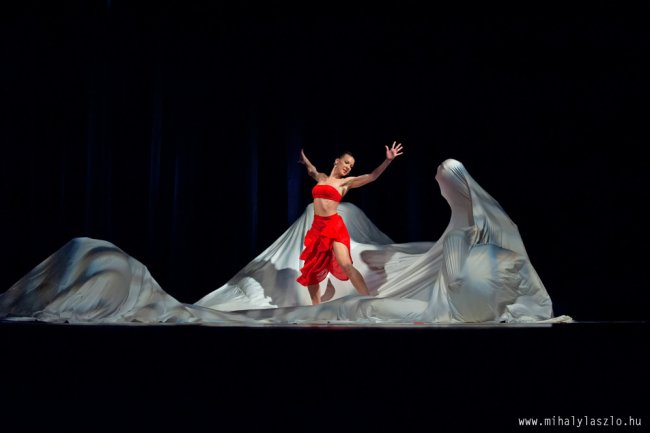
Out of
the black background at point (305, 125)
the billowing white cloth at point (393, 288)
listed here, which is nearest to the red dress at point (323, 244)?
the billowing white cloth at point (393, 288)

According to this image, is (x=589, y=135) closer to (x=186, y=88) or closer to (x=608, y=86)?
(x=608, y=86)

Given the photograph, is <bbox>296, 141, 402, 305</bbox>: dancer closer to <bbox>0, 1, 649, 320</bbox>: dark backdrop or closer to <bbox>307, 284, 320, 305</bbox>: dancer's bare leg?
<bbox>307, 284, 320, 305</bbox>: dancer's bare leg

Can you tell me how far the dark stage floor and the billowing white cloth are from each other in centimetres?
131

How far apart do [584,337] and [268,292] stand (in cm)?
268

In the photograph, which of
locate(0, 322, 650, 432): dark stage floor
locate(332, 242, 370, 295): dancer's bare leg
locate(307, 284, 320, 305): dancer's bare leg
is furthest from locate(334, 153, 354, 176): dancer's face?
locate(0, 322, 650, 432): dark stage floor

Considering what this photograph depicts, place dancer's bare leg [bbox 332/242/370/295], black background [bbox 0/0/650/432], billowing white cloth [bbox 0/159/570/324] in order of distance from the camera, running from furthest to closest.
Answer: black background [bbox 0/0/650/432] → dancer's bare leg [bbox 332/242/370/295] → billowing white cloth [bbox 0/159/570/324]

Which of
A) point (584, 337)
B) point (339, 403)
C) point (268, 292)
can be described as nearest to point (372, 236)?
point (268, 292)

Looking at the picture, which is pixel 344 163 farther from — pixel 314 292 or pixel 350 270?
pixel 314 292

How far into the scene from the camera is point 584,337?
2543 millimetres

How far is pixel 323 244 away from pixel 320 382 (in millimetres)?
2549

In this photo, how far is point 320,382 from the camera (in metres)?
2.21

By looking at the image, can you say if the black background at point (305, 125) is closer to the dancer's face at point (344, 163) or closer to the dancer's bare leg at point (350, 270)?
the dancer's face at point (344, 163)

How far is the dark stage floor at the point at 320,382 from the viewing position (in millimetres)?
2037

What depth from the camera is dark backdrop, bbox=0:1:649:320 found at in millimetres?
5207
